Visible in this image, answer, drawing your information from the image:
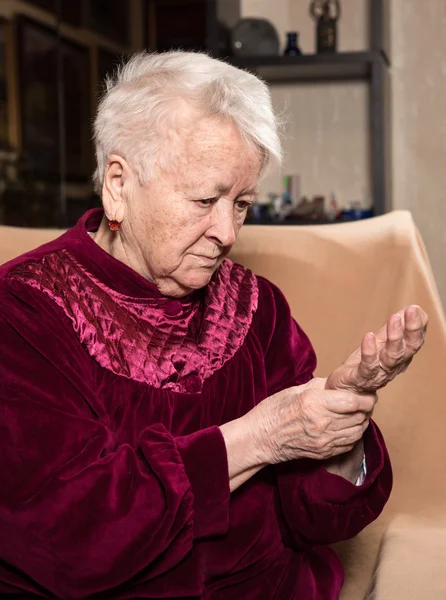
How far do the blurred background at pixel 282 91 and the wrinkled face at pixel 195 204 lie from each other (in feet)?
8.44

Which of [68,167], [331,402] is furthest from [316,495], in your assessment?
[68,167]

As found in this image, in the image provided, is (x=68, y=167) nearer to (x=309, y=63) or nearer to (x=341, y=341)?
(x=309, y=63)

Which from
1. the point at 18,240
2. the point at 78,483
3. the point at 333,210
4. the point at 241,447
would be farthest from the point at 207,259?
the point at 333,210

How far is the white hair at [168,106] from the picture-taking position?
127cm

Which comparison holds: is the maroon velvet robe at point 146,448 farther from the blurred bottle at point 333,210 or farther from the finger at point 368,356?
the blurred bottle at point 333,210

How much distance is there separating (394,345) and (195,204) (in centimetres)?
36

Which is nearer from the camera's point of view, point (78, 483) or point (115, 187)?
point (78, 483)

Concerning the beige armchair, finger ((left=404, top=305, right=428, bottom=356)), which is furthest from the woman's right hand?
the beige armchair

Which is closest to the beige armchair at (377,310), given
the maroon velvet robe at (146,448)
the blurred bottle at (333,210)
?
the maroon velvet robe at (146,448)

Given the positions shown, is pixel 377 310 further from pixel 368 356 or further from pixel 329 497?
pixel 368 356

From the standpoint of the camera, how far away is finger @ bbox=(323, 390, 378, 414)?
121 centimetres

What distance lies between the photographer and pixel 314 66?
3836mm

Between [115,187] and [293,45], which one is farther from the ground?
[293,45]

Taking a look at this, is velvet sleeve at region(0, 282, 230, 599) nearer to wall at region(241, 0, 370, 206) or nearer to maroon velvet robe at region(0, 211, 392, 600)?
maroon velvet robe at region(0, 211, 392, 600)
